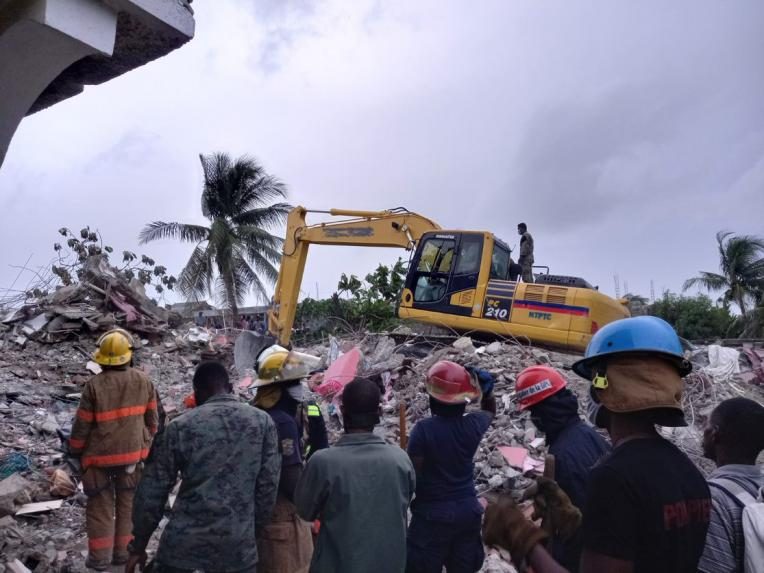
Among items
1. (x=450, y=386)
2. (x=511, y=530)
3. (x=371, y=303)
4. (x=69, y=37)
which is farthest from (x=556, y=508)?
(x=371, y=303)

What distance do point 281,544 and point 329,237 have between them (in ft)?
A: 28.0

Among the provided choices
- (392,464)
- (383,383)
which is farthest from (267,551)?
(383,383)

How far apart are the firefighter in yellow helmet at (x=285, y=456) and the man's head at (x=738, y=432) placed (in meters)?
1.88

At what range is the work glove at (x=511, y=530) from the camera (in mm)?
1790

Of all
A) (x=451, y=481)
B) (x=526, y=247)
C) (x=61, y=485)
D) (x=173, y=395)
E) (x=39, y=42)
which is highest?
(x=526, y=247)

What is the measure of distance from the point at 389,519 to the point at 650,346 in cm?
131

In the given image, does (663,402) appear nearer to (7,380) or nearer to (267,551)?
(267,551)

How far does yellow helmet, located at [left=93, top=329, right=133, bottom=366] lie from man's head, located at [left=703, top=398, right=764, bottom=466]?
3.75 metres

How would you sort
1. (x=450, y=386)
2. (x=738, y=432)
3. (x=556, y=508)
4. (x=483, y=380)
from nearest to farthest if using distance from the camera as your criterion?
(x=556, y=508) < (x=738, y=432) < (x=450, y=386) < (x=483, y=380)

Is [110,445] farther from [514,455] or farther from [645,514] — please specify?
[514,455]

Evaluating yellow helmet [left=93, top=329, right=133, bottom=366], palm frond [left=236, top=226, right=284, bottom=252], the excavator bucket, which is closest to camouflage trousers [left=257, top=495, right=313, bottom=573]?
yellow helmet [left=93, top=329, right=133, bottom=366]

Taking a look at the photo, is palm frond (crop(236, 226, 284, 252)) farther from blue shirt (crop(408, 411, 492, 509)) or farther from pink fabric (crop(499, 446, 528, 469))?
blue shirt (crop(408, 411, 492, 509))

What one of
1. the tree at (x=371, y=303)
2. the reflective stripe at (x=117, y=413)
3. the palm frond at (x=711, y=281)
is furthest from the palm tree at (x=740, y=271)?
the reflective stripe at (x=117, y=413)

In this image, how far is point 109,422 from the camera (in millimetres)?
4113
